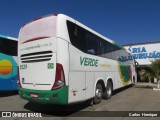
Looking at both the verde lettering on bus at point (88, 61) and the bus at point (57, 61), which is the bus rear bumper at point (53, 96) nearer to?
the bus at point (57, 61)

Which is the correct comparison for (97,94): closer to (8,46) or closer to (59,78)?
(59,78)

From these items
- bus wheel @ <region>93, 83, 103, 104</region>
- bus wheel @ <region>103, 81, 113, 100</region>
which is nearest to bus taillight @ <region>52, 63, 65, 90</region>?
bus wheel @ <region>93, 83, 103, 104</region>

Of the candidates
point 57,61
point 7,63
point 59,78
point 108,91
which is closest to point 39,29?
point 57,61

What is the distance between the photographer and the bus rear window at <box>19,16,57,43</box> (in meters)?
6.37

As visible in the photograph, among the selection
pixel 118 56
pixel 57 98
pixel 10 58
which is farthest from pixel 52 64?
pixel 118 56

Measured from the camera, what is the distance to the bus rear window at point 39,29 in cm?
637

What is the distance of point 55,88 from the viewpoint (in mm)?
6004

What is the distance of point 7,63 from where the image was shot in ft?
33.4

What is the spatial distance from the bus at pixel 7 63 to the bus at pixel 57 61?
3.04 meters

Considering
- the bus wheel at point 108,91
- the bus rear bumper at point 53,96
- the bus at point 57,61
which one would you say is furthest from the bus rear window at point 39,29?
the bus wheel at point 108,91

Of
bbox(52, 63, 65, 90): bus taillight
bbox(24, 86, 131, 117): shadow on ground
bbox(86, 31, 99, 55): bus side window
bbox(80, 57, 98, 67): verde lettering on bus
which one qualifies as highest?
bbox(86, 31, 99, 55): bus side window

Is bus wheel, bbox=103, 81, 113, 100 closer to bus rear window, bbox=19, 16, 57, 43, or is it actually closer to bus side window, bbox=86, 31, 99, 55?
bus side window, bbox=86, 31, 99, 55

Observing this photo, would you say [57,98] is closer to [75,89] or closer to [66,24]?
[75,89]

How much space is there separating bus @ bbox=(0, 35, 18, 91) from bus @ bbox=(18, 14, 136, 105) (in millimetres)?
3041
